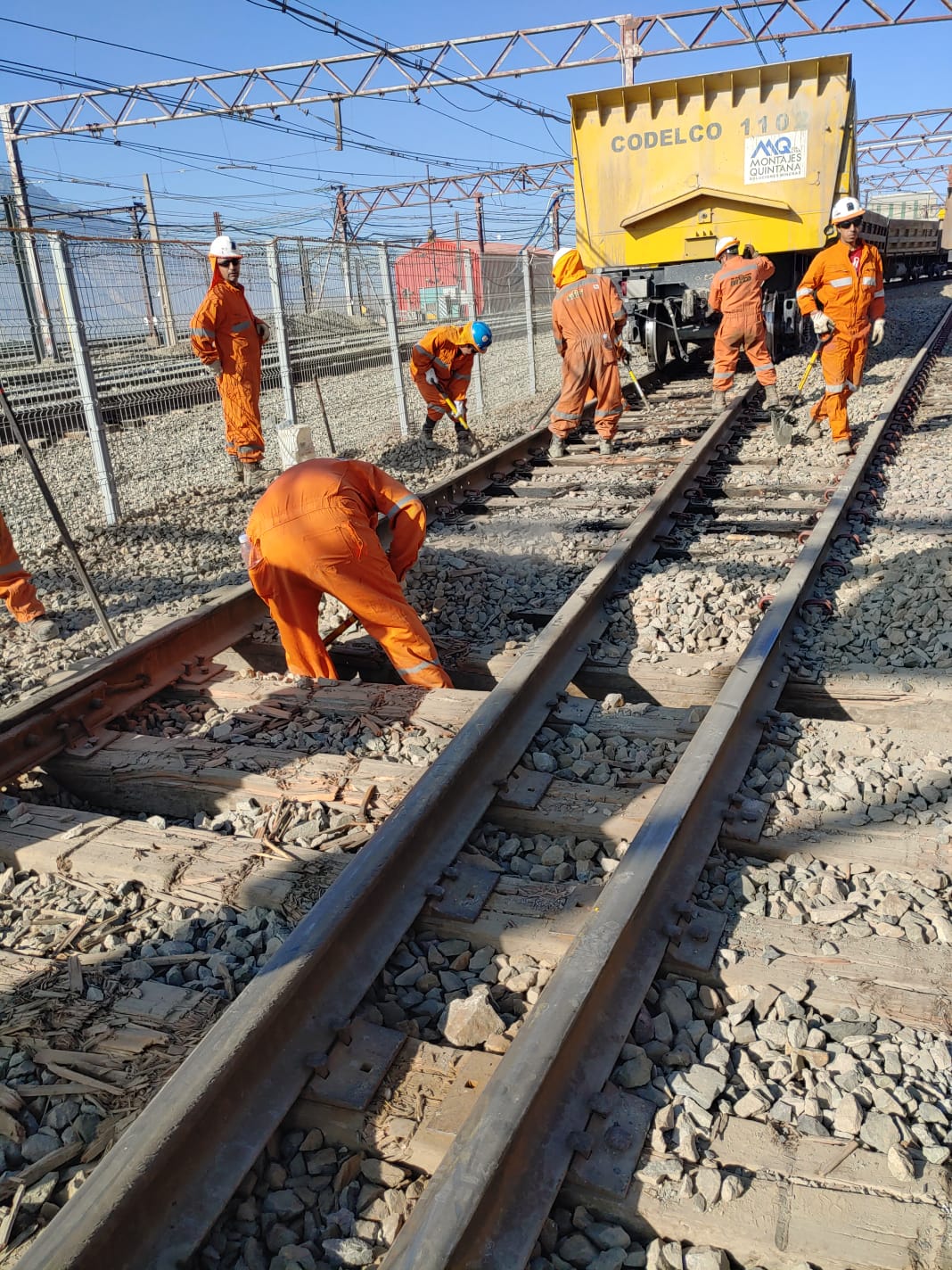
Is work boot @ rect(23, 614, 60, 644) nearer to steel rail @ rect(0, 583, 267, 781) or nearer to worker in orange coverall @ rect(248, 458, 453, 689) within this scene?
steel rail @ rect(0, 583, 267, 781)

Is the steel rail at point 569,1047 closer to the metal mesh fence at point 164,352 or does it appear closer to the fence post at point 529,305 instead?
the metal mesh fence at point 164,352

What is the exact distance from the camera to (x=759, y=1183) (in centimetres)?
176

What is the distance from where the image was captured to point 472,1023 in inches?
83.9

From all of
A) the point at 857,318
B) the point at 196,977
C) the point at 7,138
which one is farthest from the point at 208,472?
the point at 7,138

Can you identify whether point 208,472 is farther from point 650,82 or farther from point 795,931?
point 795,931

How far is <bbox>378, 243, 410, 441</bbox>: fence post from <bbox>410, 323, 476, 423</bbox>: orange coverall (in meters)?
1.31

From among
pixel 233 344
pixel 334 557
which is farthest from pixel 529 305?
pixel 334 557

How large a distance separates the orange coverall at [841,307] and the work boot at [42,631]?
617cm

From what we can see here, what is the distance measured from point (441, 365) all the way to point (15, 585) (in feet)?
18.4

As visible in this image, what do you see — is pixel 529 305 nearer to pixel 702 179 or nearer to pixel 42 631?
pixel 702 179

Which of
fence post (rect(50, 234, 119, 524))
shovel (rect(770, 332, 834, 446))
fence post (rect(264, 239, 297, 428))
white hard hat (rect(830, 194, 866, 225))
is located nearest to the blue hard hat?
fence post (rect(264, 239, 297, 428))

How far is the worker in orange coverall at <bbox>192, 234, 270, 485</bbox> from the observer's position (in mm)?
8375

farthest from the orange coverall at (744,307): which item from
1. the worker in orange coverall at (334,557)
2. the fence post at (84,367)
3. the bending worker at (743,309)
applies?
the worker in orange coverall at (334,557)

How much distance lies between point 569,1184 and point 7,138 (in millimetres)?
26964
